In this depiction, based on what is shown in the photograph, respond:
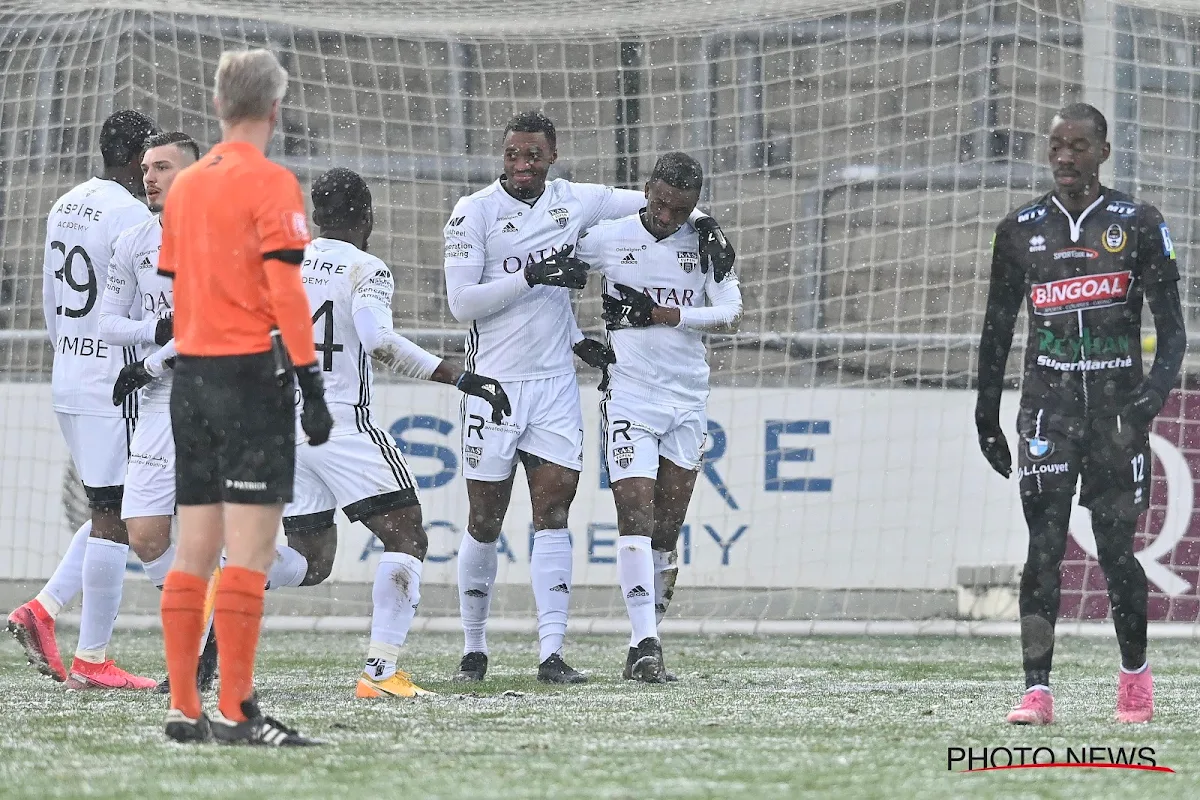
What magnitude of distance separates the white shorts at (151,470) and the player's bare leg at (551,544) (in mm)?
1358

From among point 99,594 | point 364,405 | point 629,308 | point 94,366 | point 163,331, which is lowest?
point 99,594

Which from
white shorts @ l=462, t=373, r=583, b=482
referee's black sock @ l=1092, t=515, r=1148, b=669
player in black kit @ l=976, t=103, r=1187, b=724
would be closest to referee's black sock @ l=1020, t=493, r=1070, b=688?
player in black kit @ l=976, t=103, r=1187, b=724

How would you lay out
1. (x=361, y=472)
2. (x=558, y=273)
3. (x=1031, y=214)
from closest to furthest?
(x=1031, y=214), (x=361, y=472), (x=558, y=273)

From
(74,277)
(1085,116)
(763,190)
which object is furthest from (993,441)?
(763,190)

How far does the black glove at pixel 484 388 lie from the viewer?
6.39 m

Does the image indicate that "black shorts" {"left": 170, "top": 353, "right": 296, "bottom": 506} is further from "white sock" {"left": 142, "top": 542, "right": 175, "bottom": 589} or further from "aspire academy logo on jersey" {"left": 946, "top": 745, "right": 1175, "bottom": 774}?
"white sock" {"left": 142, "top": 542, "right": 175, "bottom": 589}

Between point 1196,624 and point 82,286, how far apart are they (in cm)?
613

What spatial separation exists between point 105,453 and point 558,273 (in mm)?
1965

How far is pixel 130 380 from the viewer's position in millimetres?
6570

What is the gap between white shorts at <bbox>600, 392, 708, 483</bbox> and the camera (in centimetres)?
716

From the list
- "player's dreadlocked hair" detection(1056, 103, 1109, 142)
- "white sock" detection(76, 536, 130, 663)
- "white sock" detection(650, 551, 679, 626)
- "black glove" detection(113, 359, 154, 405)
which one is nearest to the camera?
"player's dreadlocked hair" detection(1056, 103, 1109, 142)

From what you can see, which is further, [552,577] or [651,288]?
[651,288]

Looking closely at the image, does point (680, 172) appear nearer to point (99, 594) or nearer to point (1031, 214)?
point (1031, 214)

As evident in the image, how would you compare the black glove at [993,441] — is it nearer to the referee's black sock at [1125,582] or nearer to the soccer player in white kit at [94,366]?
the referee's black sock at [1125,582]
